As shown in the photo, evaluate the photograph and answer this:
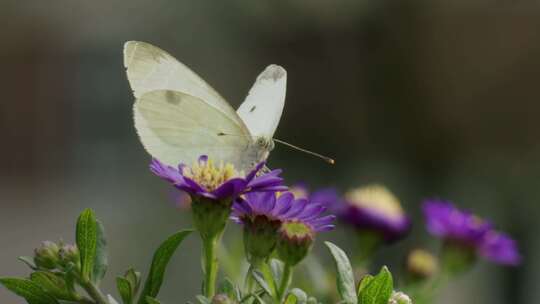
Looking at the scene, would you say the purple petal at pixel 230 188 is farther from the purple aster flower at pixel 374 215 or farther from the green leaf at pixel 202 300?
the purple aster flower at pixel 374 215

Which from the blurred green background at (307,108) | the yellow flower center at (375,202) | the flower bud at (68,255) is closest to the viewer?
the flower bud at (68,255)

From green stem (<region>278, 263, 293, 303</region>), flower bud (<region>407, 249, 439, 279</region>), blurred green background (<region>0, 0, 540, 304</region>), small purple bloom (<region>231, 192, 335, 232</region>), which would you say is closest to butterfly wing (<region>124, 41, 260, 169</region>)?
small purple bloom (<region>231, 192, 335, 232</region>)

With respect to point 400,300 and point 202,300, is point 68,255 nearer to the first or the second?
point 202,300

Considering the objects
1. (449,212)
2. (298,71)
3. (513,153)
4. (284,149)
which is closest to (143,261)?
(284,149)

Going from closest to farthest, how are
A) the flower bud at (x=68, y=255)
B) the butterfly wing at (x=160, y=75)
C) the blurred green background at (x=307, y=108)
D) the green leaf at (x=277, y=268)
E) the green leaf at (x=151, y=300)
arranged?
the green leaf at (x=151, y=300), the flower bud at (x=68, y=255), the green leaf at (x=277, y=268), the butterfly wing at (x=160, y=75), the blurred green background at (x=307, y=108)

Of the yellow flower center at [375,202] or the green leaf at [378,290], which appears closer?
the green leaf at [378,290]

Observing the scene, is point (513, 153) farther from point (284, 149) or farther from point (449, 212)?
point (449, 212)

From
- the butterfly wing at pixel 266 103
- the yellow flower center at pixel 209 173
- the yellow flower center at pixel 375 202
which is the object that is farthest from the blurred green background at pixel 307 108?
the yellow flower center at pixel 209 173
